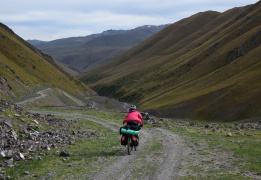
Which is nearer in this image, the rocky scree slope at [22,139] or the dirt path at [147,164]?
the dirt path at [147,164]

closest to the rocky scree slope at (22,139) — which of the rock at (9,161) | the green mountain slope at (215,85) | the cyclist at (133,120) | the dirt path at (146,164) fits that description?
the rock at (9,161)

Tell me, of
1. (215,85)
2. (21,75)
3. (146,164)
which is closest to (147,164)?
(146,164)

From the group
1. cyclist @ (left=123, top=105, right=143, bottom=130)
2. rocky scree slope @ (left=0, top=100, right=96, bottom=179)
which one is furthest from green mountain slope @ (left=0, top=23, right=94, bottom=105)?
cyclist @ (left=123, top=105, right=143, bottom=130)

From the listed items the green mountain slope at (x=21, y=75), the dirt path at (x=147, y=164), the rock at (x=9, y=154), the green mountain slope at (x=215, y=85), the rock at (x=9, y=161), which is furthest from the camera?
the green mountain slope at (x=215, y=85)

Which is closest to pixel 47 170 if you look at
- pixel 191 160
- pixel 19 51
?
pixel 191 160

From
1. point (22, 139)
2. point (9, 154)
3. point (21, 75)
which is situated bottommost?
point (9, 154)

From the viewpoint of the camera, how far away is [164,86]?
15988 centimetres

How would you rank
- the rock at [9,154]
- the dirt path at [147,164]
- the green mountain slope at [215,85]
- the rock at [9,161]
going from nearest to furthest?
the dirt path at [147,164] < the rock at [9,161] < the rock at [9,154] < the green mountain slope at [215,85]

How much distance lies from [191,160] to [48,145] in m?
8.74

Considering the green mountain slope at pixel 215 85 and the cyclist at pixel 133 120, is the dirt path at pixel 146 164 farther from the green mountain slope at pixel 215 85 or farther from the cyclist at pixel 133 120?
the green mountain slope at pixel 215 85

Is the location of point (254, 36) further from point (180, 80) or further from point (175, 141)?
point (175, 141)

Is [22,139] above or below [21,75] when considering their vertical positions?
below

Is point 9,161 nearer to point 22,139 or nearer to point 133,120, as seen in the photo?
point 22,139

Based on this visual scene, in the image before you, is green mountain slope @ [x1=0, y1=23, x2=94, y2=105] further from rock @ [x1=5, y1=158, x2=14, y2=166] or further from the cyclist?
rock @ [x1=5, y1=158, x2=14, y2=166]
